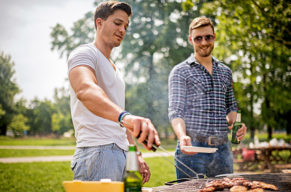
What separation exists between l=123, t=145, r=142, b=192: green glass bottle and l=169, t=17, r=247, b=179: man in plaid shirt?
1248 mm

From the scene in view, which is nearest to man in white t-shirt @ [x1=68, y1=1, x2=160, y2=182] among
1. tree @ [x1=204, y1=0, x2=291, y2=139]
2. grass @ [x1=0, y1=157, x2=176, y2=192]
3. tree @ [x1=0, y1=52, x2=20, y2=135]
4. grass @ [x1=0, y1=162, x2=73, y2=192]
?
grass @ [x1=0, y1=157, x2=176, y2=192]

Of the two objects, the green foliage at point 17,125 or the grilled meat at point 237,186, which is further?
the green foliage at point 17,125

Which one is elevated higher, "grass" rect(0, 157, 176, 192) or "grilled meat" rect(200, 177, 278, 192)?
"grilled meat" rect(200, 177, 278, 192)

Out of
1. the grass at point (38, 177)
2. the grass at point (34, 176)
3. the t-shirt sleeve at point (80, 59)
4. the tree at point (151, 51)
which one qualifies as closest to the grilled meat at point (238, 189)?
the t-shirt sleeve at point (80, 59)

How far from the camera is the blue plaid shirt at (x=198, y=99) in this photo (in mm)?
2457

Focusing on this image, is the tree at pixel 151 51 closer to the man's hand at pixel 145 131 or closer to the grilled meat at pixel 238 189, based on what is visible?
the grilled meat at pixel 238 189

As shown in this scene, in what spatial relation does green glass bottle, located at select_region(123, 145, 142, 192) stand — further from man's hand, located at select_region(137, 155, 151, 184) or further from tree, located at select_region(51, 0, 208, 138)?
tree, located at select_region(51, 0, 208, 138)

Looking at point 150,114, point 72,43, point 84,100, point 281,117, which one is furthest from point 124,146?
point 72,43

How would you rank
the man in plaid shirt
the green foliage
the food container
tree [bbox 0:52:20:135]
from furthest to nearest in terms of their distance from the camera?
1. the green foliage
2. tree [bbox 0:52:20:135]
3. the man in plaid shirt
4. the food container

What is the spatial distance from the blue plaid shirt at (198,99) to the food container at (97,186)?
1.38 meters

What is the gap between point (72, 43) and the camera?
24812 mm

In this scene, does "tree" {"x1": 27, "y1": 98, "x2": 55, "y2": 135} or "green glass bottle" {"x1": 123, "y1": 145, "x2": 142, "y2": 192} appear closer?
"green glass bottle" {"x1": 123, "y1": 145, "x2": 142, "y2": 192}

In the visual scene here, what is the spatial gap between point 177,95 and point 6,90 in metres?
32.7

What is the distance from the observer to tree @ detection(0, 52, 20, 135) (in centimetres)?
3119
